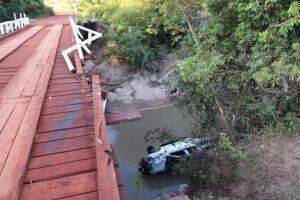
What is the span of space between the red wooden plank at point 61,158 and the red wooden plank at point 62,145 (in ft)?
0.28

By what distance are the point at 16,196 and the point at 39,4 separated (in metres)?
30.6

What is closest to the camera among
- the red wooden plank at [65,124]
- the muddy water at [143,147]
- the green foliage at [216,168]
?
the red wooden plank at [65,124]

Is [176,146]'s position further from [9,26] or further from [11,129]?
[9,26]

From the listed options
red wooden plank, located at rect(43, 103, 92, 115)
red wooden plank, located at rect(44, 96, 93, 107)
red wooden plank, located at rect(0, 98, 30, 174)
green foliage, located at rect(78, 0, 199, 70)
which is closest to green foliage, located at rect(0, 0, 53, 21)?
green foliage, located at rect(78, 0, 199, 70)

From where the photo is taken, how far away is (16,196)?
302 centimetres

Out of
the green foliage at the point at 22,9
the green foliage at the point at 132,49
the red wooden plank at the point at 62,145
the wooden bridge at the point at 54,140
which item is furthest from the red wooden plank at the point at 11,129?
the green foliage at the point at 22,9

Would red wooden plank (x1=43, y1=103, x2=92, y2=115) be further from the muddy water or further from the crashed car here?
the crashed car

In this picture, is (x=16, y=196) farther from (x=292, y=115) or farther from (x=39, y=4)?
(x=39, y=4)

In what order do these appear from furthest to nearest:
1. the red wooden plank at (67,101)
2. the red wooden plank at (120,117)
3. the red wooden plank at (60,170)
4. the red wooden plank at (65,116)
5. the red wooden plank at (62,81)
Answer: the red wooden plank at (62,81) → the red wooden plank at (120,117) → the red wooden plank at (67,101) → the red wooden plank at (65,116) → the red wooden plank at (60,170)

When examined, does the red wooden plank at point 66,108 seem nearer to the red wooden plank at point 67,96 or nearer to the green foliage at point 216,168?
the red wooden plank at point 67,96

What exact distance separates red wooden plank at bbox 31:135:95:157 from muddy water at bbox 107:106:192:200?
5632 mm

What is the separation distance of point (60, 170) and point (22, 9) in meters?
22.4

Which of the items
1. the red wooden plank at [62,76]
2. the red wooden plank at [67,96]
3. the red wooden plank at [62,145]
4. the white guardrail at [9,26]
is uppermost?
the white guardrail at [9,26]

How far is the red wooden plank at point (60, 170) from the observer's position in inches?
134
